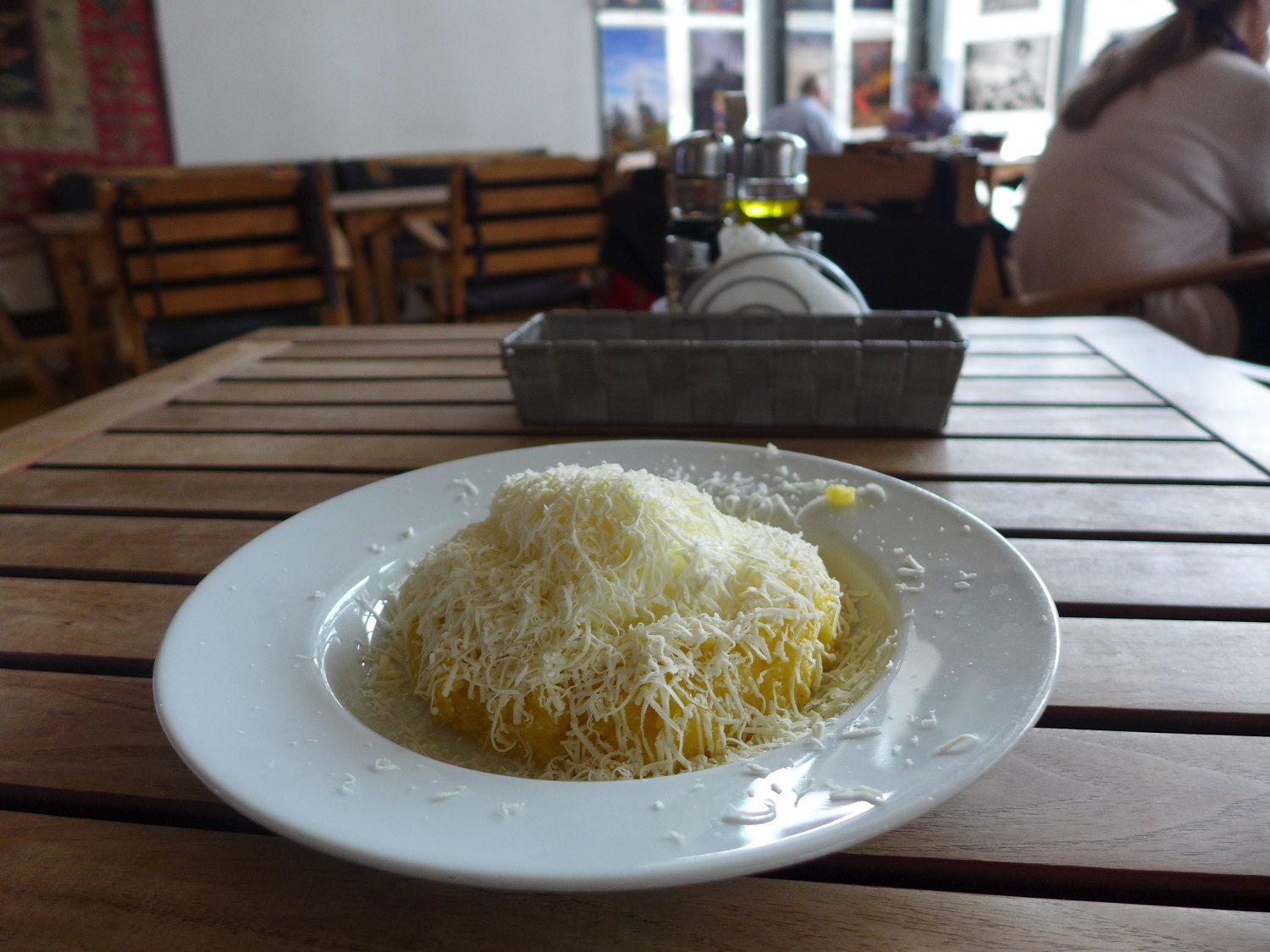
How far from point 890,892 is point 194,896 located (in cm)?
31

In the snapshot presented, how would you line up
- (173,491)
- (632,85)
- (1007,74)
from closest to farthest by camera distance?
1. (173,491)
2. (632,85)
3. (1007,74)

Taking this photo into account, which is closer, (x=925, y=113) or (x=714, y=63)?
(x=925, y=113)

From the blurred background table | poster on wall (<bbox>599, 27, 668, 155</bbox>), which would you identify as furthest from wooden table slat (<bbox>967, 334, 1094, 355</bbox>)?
poster on wall (<bbox>599, 27, 668, 155</bbox>)

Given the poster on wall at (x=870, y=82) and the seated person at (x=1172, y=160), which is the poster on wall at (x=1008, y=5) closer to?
the poster on wall at (x=870, y=82)

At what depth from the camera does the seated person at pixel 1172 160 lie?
197 centimetres

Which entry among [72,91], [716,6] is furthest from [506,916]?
[716,6]

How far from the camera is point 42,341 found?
3.80 meters

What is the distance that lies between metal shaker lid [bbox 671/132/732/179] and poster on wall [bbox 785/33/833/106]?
20.9ft

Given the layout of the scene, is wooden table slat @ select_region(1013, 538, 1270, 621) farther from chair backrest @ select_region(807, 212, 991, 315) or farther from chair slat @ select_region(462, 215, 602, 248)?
chair slat @ select_region(462, 215, 602, 248)

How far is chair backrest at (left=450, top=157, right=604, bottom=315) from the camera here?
10.0 feet

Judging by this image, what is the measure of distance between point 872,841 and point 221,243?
110 inches

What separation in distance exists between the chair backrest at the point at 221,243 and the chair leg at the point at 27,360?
1.14 meters

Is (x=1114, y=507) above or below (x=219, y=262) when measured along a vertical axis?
below

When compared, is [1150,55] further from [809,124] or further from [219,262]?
[809,124]
